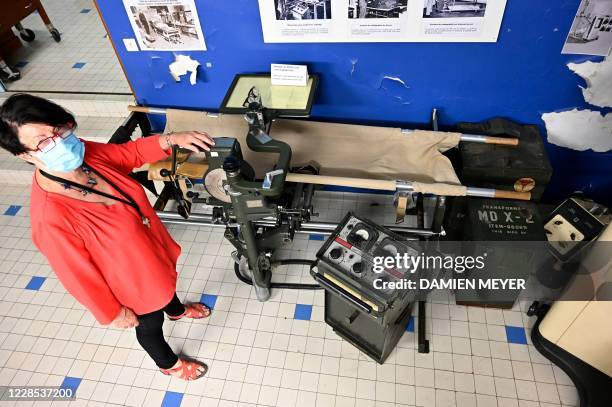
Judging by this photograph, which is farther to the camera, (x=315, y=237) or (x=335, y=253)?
(x=315, y=237)

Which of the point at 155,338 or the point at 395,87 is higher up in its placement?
the point at 395,87

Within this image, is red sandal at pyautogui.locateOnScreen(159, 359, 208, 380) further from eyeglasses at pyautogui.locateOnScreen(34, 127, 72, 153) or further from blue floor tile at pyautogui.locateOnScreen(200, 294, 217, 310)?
eyeglasses at pyautogui.locateOnScreen(34, 127, 72, 153)

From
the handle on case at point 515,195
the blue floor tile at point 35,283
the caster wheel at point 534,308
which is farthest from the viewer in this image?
the blue floor tile at point 35,283

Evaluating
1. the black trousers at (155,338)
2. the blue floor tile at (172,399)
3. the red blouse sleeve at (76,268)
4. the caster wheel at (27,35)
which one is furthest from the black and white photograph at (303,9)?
the caster wheel at (27,35)

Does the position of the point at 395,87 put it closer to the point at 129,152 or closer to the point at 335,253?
the point at 335,253

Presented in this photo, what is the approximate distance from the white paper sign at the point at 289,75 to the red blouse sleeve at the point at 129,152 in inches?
29.1

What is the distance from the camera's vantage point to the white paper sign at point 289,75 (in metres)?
2.23

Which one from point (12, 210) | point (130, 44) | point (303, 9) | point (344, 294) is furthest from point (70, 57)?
point (344, 294)

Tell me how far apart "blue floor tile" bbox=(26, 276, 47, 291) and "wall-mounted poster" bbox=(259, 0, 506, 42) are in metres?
2.10

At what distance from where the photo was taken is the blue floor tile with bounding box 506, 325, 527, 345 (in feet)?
7.33

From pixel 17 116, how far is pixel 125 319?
86 cm

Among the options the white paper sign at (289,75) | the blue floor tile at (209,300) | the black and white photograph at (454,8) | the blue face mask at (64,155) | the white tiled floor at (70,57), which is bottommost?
the blue floor tile at (209,300)

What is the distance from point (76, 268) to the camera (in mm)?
1535

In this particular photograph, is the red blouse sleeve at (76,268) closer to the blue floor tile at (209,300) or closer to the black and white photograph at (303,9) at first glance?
the blue floor tile at (209,300)
